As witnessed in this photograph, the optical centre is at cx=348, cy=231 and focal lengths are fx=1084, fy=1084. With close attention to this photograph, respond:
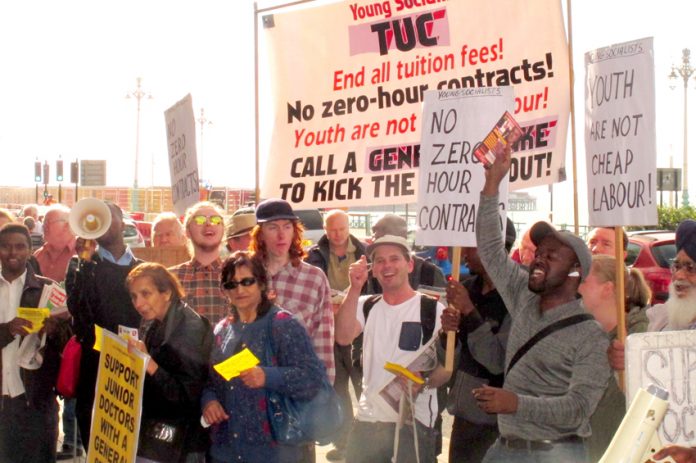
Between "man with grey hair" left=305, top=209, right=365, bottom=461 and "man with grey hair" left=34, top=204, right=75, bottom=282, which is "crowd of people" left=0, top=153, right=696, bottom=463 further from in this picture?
"man with grey hair" left=305, top=209, right=365, bottom=461

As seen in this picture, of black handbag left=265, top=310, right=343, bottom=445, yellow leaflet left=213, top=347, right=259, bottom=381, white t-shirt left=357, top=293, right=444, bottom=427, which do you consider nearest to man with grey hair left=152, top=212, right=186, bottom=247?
white t-shirt left=357, top=293, right=444, bottom=427

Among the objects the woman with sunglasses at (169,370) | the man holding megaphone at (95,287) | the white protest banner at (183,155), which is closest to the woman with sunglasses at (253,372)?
the woman with sunglasses at (169,370)

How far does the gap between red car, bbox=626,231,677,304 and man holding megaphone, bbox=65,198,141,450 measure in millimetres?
9513

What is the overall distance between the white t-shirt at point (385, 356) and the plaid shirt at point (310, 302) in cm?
21

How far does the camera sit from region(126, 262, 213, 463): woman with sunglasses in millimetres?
4961

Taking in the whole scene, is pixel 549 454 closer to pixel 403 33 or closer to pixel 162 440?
pixel 162 440

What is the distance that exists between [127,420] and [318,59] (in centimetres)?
314

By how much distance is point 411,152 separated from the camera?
7008 millimetres

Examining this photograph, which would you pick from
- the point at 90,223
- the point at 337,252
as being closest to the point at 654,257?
the point at 337,252

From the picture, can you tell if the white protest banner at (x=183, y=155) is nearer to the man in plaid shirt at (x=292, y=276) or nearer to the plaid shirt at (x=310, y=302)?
the man in plaid shirt at (x=292, y=276)

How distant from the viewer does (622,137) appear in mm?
5316

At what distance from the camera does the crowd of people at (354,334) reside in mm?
4180

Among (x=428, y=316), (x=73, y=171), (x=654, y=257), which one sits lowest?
(x=428, y=316)

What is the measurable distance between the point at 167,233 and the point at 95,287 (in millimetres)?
2365
